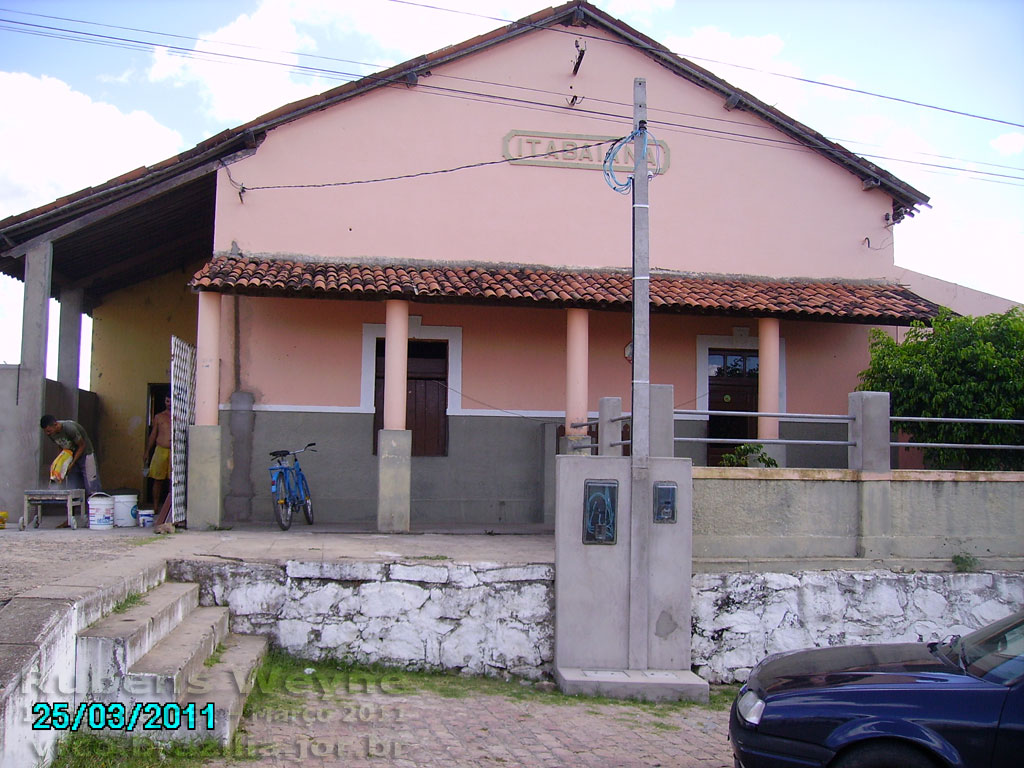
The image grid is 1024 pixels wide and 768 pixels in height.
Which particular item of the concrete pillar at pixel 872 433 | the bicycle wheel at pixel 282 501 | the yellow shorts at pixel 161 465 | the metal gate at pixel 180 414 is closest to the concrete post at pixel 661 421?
the concrete pillar at pixel 872 433

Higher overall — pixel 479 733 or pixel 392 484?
pixel 392 484

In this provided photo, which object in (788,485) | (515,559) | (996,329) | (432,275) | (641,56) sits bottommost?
(515,559)

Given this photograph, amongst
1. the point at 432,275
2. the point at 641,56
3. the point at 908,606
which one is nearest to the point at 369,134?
the point at 432,275

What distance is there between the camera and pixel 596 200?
41.8ft

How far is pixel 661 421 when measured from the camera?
26.8 ft

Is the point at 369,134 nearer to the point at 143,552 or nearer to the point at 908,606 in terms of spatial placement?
the point at 143,552

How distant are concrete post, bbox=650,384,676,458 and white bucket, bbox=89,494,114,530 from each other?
6836 millimetres

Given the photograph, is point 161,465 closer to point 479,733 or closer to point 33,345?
point 33,345

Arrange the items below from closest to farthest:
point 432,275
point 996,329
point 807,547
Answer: point 807,547
point 996,329
point 432,275

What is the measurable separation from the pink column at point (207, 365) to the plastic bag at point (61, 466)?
1.91 m

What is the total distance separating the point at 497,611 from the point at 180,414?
529 centimetres

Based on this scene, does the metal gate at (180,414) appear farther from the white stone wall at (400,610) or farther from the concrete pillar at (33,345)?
the white stone wall at (400,610)

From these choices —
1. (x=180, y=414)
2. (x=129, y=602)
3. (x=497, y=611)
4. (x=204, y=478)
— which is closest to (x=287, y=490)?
(x=204, y=478)

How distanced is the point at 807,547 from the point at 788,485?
0.64 metres
